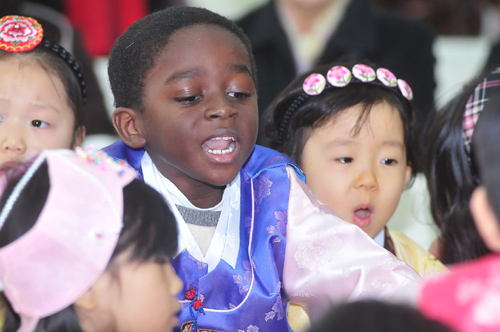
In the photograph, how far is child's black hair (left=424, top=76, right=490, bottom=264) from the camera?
190 centimetres

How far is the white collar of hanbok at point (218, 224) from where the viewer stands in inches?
62.2

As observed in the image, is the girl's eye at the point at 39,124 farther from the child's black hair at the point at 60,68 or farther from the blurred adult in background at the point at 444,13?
the blurred adult in background at the point at 444,13

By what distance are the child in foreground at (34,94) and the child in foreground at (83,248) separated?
456 mm

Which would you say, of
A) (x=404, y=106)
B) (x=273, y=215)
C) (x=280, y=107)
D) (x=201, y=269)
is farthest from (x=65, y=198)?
(x=404, y=106)

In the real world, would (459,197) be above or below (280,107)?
below

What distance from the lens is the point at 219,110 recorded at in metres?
1.50

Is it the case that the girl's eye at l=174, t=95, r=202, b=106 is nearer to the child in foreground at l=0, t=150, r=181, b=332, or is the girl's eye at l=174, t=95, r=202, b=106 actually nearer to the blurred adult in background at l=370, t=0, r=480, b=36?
the child in foreground at l=0, t=150, r=181, b=332

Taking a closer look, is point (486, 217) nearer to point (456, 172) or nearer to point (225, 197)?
point (225, 197)

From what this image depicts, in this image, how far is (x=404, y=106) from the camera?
1.92m

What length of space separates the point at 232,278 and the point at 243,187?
25 centimetres

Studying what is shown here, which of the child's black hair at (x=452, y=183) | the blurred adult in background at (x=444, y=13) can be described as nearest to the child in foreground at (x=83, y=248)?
the child's black hair at (x=452, y=183)

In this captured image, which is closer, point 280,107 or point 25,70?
point 25,70

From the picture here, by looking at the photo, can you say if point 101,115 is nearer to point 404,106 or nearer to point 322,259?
point 404,106

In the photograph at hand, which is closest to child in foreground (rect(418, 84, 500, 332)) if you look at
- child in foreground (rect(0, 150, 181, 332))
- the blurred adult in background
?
child in foreground (rect(0, 150, 181, 332))
